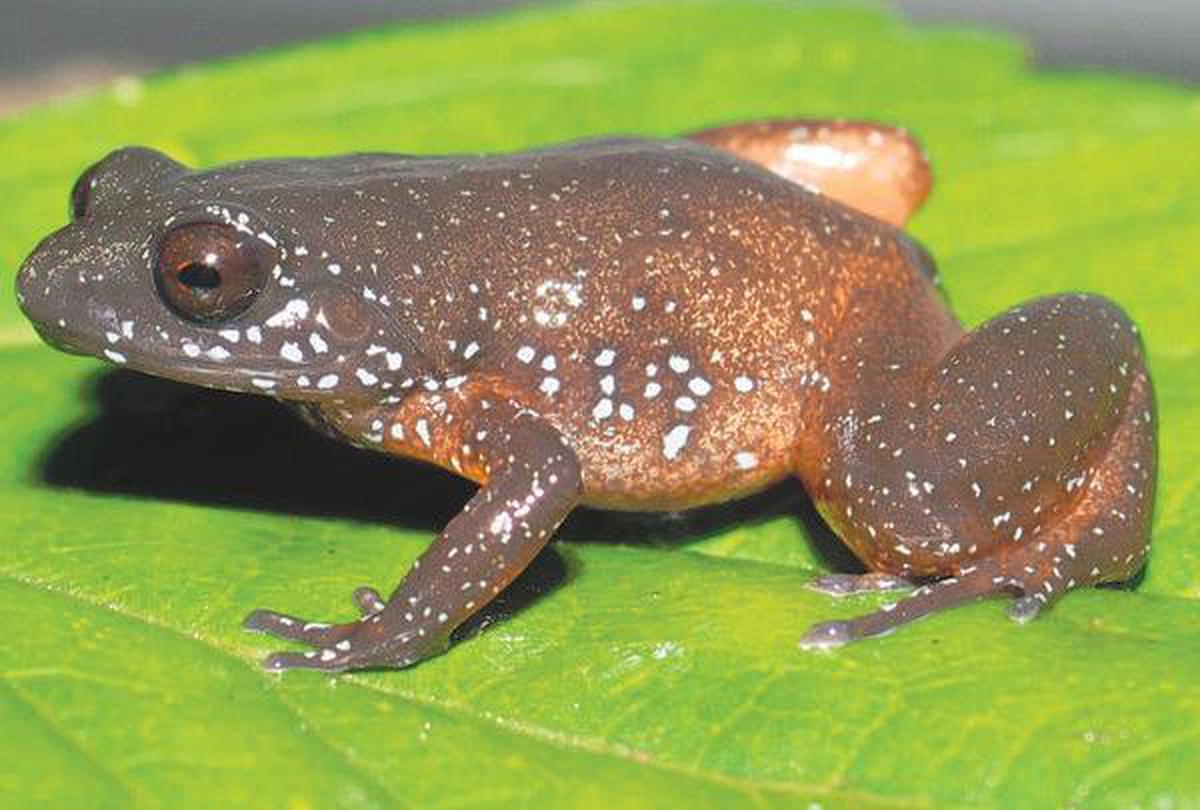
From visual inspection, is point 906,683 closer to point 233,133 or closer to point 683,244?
point 683,244

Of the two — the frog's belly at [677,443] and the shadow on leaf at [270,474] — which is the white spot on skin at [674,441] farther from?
the shadow on leaf at [270,474]

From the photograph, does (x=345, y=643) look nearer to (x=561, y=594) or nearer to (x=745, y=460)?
(x=561, y=594)

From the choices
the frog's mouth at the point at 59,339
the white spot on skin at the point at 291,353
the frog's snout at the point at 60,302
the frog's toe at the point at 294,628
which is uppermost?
the frog's snout at the point at 60,302

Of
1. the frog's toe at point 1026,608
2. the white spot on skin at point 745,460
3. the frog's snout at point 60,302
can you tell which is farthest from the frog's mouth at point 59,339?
the frog's toe at point 1026,608

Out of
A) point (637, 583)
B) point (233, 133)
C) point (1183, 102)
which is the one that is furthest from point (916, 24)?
point (637, 583)

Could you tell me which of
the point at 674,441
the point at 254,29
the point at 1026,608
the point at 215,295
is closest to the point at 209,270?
the point at 215,295

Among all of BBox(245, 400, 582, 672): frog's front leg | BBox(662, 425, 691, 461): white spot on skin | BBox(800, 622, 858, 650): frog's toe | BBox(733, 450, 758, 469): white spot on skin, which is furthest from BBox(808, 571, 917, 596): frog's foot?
BBox(245, 400, 582, 672): frog's front leg

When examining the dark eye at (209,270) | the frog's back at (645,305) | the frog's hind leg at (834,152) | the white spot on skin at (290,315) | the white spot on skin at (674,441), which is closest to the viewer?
the dark eye at (209,270)
